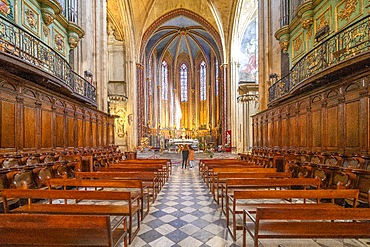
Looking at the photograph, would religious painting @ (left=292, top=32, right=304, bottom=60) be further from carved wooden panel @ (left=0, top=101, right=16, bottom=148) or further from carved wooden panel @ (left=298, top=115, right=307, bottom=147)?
carved wooden panel @ (left=0, top=101, right=16, bottom=148)

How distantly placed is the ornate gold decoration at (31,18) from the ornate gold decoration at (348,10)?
39.1 ft

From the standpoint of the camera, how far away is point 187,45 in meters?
33.6

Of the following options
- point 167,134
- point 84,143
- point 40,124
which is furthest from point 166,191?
point 167,134

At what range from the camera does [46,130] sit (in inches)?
321

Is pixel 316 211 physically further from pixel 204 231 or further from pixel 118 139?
pixel 118 139

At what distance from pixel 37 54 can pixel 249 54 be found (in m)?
18.7

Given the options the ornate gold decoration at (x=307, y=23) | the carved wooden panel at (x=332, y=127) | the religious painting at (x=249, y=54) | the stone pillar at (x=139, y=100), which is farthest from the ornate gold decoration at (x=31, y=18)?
the religious painting at (x=249, y=54)

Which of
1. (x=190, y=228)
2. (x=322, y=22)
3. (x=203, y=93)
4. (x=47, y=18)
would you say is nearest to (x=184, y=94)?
(x=203, y=93)

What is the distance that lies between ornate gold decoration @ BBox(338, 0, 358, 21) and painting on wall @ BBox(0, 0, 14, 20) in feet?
38.2

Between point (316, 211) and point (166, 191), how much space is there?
15.8 ft

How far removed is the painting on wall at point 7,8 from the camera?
7.27 metres

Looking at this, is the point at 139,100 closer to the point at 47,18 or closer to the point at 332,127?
the point at 47,18

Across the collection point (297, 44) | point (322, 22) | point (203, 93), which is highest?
point (203, 93)

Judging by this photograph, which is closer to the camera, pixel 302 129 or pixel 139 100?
pixel 302 129
